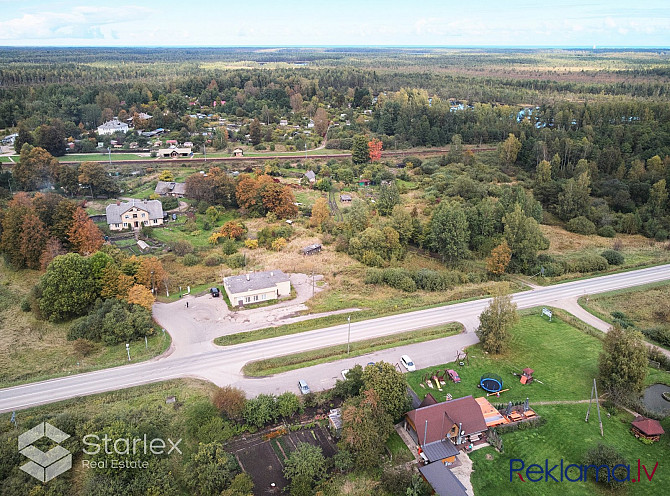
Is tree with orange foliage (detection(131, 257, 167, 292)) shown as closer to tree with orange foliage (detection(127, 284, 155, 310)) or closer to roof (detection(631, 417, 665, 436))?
tree with orange foliage (detection(127, 284, 155, 310))

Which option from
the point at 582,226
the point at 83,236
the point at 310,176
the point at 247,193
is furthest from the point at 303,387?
the point at 310,176

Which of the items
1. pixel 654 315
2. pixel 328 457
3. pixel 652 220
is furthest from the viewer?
pixel 652 220

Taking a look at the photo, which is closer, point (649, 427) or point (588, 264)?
point (649, 427)

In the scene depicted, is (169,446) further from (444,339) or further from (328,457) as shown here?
(444,339)

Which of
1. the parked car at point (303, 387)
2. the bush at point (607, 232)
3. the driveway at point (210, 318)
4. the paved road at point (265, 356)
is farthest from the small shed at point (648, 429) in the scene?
the bush at point (607, 232)

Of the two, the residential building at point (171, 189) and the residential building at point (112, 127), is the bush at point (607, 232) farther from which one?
the residential building at point (112, 127)

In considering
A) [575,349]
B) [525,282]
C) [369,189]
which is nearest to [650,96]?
[369,189]

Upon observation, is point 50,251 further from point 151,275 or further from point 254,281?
point 254,281
